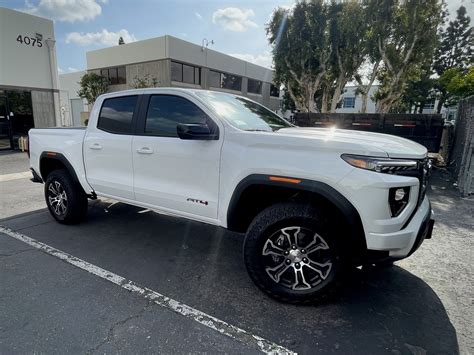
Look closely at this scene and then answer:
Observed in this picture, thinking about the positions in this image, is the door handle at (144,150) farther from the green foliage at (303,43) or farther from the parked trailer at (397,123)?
the green foliage at (303,43)

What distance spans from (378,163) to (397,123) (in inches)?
283

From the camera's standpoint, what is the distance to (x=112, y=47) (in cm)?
2636

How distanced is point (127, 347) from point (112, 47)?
29.4m

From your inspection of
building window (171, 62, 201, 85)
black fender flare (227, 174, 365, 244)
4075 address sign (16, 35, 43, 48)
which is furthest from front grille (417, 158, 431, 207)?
building window (171, 62, 201, 85)

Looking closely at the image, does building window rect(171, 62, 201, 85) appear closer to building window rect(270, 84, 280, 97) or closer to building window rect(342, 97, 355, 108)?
building window rect(270, 84, 280, 97)

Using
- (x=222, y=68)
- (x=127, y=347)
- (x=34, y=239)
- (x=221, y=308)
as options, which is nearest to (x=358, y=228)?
(x=221, y=308)

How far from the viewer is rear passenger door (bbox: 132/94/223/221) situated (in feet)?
9.53

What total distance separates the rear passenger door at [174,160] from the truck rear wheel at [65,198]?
1341mm

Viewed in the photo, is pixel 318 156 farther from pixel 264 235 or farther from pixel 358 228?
pixel 264 235

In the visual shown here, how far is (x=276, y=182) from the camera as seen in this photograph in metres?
2.49

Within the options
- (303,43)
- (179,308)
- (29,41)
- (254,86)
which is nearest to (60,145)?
(179,308)

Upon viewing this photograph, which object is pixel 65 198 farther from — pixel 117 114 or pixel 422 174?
pixel 422 174

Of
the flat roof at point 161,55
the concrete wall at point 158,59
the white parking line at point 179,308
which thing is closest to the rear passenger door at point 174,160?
the white parking line at point 179,308

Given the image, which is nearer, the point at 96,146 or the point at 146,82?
the point at 96,146
